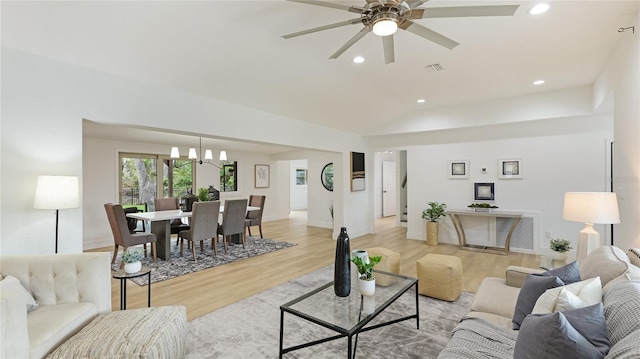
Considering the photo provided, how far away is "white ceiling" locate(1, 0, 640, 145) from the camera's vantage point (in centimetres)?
232

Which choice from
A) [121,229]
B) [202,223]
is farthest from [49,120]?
[202,223]

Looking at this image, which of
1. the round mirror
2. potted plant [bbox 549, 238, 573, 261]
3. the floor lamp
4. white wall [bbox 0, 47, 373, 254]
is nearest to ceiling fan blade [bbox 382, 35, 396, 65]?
white wall [bbox 0, 47, 373, 254]

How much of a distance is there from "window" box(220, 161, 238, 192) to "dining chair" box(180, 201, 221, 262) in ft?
11.8

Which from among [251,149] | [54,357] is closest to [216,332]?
[54,357]

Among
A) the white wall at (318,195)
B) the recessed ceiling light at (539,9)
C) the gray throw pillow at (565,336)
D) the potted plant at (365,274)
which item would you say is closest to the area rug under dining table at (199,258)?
the white wall at (318,195)

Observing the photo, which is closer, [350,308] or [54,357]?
[54,357]

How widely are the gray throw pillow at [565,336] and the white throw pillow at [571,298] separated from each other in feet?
0.34

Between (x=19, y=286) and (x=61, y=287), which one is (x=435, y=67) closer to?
(x=61, y=287)

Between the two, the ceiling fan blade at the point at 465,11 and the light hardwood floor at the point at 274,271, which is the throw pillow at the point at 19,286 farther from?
the ceiling fan blade at the point at 465,11

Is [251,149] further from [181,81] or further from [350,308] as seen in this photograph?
[350,308]

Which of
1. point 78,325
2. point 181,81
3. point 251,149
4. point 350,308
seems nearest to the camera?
point 78,325

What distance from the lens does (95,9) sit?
7.27ft

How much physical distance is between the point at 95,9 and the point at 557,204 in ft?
22.5

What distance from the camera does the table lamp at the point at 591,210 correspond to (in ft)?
8.04
